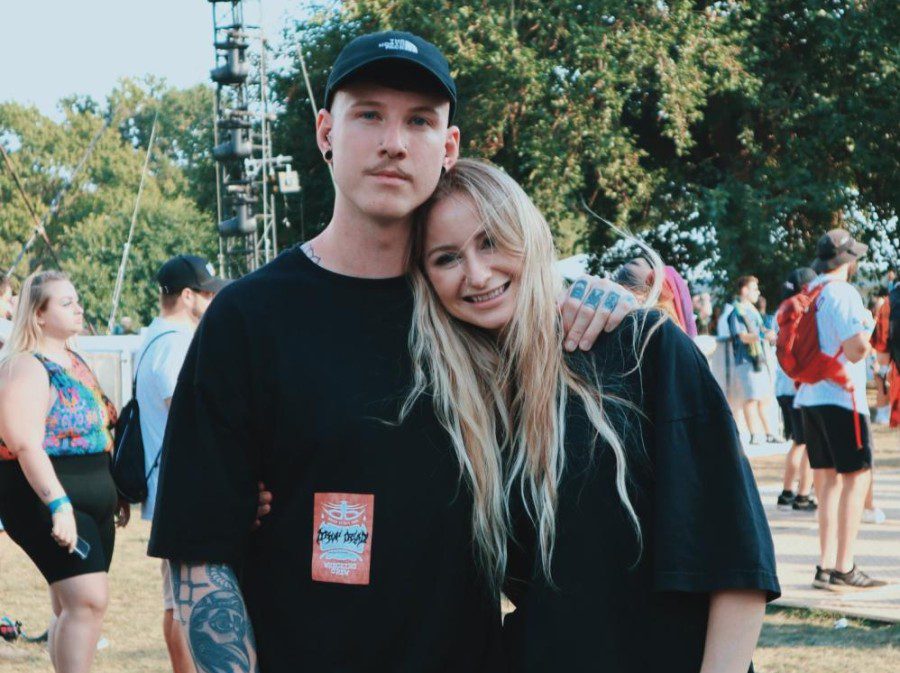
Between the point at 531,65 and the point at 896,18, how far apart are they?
6.50 m

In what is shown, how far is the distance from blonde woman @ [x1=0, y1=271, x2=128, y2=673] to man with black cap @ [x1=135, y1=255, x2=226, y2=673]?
21 cm

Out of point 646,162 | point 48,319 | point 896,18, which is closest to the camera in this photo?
point 48,319

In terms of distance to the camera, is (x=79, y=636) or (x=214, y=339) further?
(x=79, y=636)

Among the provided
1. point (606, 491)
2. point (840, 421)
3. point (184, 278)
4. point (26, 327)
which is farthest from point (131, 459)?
point (840, 421)

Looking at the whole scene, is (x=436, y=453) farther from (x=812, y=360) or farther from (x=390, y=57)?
(x=812, y=360)

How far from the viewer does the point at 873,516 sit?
9961 millimetres

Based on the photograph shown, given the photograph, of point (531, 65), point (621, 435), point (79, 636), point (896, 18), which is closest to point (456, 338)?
point (621, 435)

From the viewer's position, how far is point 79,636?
5.03 m

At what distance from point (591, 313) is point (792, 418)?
29.2ft

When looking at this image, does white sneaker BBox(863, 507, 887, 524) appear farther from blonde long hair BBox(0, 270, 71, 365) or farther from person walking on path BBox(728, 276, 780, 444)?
blonde long hair BBox(0, 270, 71, 365)

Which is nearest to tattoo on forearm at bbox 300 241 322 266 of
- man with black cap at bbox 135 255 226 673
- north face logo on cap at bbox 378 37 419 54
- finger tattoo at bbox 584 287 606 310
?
north face logo on cap at bbox 378 37 419 54

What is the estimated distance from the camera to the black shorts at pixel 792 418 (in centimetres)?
1004

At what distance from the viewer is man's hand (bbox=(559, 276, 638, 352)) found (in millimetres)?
2270

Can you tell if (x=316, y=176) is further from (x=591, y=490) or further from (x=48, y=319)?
(x=591, y=490)
